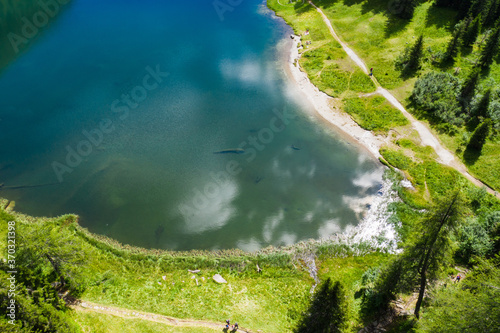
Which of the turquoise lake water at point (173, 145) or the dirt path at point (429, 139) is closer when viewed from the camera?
the turquoise lake water at point (173, 145)

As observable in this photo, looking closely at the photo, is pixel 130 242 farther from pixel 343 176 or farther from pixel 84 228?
pixel 343 176

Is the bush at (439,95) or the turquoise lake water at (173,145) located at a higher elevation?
the turquoise lake water at (173,145)

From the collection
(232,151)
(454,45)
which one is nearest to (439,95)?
(454,45)

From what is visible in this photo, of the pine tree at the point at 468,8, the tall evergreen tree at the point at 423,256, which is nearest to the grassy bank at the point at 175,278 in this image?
the tall evergreen tree at the point at 423,256

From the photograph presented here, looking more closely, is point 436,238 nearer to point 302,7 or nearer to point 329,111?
point 329,111

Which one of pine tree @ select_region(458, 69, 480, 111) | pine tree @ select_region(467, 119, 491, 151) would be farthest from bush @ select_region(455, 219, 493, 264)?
pine tree @ select_region(458, 69, 480, 111)

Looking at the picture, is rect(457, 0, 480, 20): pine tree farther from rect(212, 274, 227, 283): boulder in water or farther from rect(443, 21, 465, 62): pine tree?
rect(212, 274, 227, 283): boulder in water

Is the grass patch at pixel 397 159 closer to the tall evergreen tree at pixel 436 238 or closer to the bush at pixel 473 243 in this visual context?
the bush at pixel 473 243
